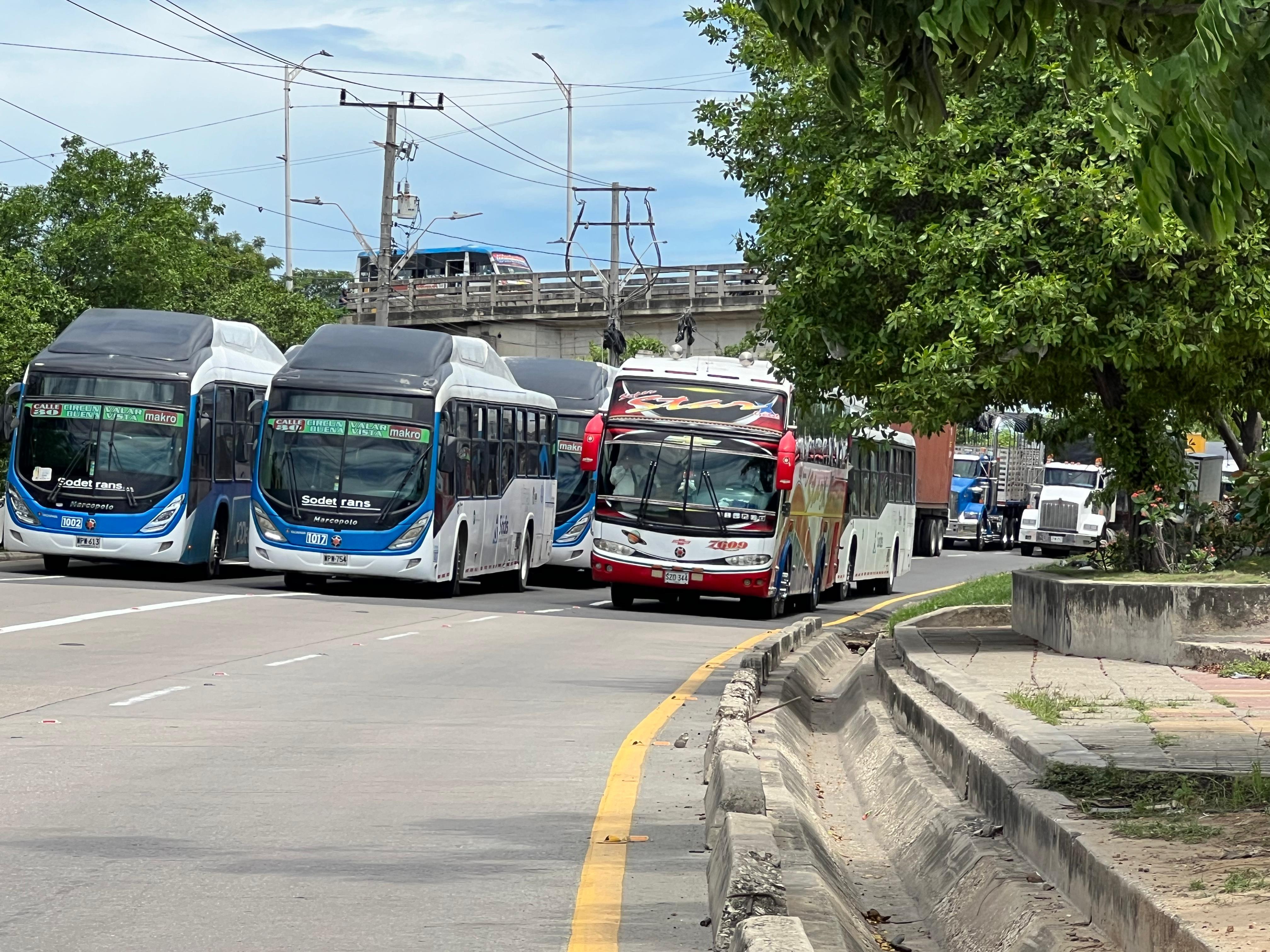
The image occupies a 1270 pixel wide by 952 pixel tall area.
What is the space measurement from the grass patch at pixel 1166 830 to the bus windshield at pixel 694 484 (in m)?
19.6

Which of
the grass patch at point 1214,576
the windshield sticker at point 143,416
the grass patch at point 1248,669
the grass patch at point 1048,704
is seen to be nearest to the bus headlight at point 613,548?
the windshield sticker at point 143,416

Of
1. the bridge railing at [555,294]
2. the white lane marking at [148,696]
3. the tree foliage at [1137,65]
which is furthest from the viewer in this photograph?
the bridge railing at [555,294]

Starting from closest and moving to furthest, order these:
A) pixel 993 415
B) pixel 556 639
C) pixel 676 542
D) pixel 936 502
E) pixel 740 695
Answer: pixel 740 695 < pixel 556 639 < pixel 676 542 < pixel 993 415 < pixel 936 502

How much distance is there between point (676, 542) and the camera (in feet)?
89.3

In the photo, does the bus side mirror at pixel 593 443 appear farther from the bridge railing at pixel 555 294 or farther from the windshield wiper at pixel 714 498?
the bridge railing at pixel 555 294

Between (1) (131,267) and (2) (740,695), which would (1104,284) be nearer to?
(2) (740,695)

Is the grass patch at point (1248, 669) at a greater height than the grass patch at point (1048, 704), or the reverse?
the grass patch at point (1248, 669)

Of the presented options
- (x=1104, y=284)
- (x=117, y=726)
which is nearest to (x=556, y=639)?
(x=1104, y=284)

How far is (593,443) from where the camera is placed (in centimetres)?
2828

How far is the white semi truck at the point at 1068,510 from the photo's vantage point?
2408 inches

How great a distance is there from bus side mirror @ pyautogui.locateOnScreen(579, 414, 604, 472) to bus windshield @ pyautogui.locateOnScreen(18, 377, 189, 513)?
609 centimetres

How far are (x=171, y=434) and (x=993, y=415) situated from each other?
1889 centimetres

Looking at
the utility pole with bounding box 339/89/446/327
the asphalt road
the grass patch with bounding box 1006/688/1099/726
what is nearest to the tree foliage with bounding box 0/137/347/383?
the utility pole with bounding box 339/89/446/327

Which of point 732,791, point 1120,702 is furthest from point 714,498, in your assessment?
Answer: point 732,791
